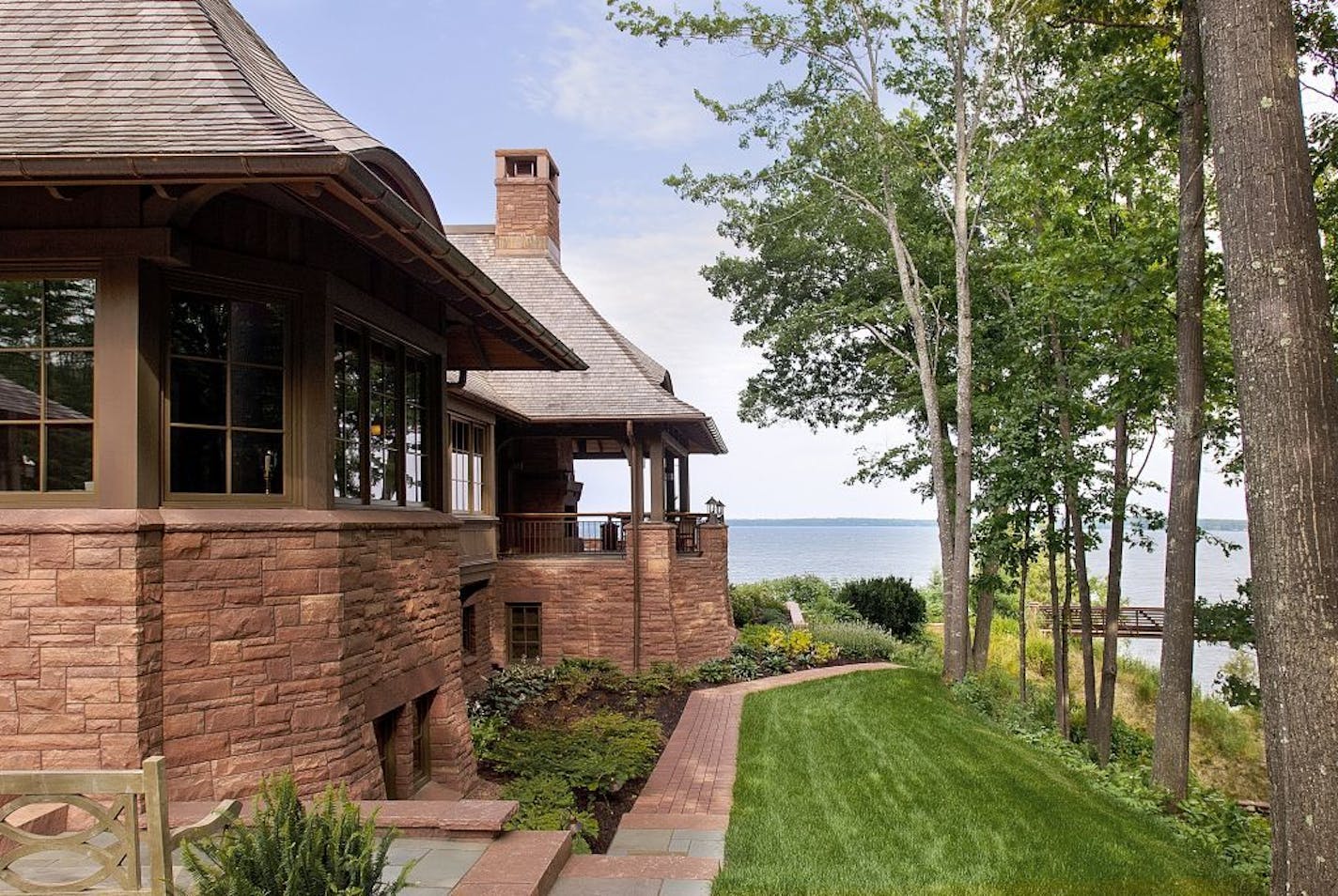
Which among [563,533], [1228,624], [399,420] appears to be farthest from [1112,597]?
[399,420]

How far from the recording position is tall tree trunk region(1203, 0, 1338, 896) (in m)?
4.79

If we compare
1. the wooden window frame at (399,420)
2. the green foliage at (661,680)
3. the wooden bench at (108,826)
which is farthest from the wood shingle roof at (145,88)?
the green foliage at (661,680)

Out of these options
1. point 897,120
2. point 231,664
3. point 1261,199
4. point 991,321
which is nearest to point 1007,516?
point 991,321

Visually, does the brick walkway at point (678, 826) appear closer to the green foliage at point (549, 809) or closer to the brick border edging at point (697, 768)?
the brick border edging at point (697, 768)

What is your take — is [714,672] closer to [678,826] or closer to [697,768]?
[697,768]

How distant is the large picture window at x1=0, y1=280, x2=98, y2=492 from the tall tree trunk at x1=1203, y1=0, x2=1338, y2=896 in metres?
6.68

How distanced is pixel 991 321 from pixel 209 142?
15920mm

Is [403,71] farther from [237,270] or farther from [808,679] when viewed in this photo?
[808,679]

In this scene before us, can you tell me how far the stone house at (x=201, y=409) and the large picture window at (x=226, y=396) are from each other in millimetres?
14

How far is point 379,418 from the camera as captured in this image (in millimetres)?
7945

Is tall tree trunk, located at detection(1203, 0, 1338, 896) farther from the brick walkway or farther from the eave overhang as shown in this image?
the eave overhang

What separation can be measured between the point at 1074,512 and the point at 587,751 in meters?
10.3

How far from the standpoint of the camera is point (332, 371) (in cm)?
670

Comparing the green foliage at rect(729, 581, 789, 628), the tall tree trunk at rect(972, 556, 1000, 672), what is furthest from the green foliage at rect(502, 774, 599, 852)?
the tall tree trunk at rect(972, 556, 1000, 672)
